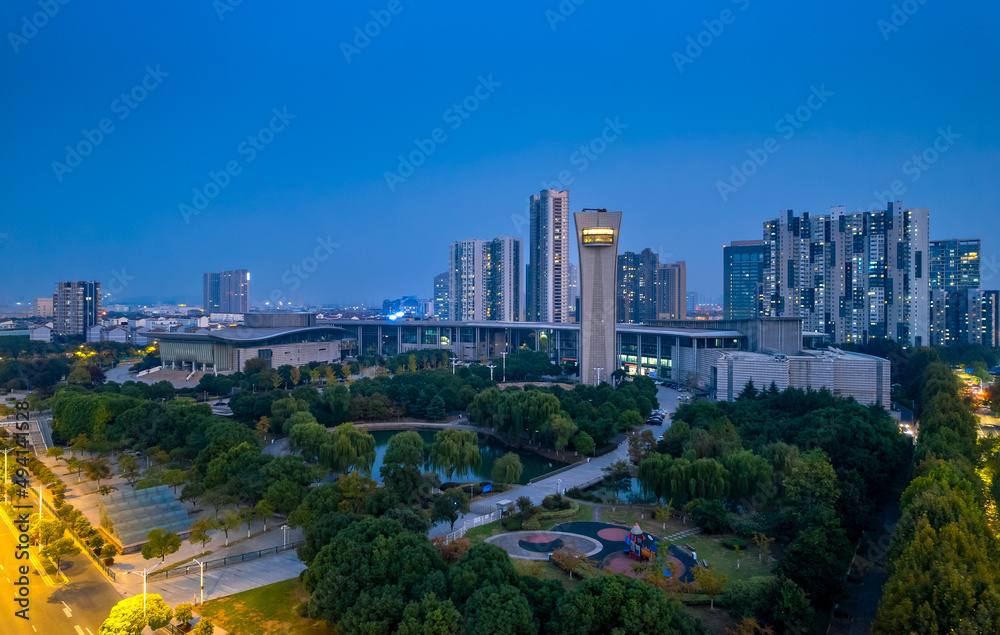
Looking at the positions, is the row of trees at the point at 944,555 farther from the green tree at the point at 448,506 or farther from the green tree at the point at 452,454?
the green tree at the point at 452,454

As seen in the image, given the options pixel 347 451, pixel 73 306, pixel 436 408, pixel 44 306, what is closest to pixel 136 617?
pixel 347 451

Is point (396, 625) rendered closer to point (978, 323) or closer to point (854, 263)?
point (854, 263)

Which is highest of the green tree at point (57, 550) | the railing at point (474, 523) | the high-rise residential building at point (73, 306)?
the high-rise residential building at point (73, 306)

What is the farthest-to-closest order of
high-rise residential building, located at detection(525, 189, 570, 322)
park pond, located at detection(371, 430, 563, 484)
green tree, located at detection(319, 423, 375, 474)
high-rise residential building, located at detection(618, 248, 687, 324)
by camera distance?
1. high-rise residential building, located at detection(618, 248, 687, 324)
2. high-rise residential building, located at detection(525, 189, 570, 322)
3. park pond, located at detection(371, 430, 563, 484)
4. green tree, located at detection(319, 423, 375, 474)

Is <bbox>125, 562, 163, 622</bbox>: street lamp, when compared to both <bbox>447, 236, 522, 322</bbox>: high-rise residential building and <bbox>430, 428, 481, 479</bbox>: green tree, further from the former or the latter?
<bbox>447, 236, 522, 322</bbox>: high-rise residential building

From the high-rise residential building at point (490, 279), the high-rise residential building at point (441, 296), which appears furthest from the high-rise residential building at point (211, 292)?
the high-rise residential building at point (490, 279)

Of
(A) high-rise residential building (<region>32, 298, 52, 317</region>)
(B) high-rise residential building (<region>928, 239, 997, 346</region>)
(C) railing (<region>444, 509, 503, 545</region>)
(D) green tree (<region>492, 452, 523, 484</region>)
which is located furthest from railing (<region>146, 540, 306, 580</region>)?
(A) high-rise residential building (<region>32, 298, 52, 317</region>)
